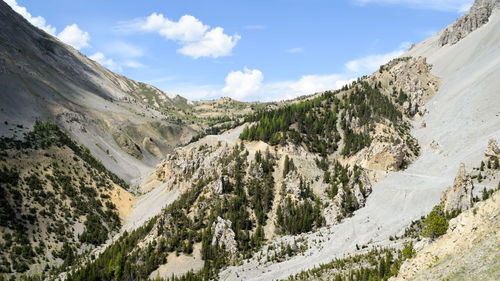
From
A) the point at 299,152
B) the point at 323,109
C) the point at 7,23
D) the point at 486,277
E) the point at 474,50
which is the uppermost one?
the point at 7,23

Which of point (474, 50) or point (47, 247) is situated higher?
point (474, 50)

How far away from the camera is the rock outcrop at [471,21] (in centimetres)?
15275

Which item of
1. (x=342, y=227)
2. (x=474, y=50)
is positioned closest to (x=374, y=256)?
(x=342, y=227)

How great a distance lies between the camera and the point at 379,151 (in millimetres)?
89812

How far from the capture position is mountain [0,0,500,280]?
5119 centimetres

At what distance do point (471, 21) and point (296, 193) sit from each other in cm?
13337

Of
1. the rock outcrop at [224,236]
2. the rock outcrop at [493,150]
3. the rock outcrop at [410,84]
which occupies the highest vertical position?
the rock outcrop at [410,84]

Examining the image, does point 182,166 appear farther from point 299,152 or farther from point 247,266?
point 247,266

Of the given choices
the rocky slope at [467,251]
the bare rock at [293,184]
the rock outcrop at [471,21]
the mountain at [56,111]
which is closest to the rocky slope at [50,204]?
the mountain at [56,111]

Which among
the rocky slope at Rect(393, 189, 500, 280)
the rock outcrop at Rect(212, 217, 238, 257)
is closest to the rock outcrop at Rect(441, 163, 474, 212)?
the rocky slope at Rect(393, 189, 500, 280)

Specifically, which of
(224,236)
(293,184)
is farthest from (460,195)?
(224,236)

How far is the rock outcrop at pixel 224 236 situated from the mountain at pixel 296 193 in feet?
0.75

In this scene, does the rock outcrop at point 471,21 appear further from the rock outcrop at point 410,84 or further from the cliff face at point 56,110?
the cliff face at point 56,110

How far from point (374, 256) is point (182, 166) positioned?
7182 centimetres
